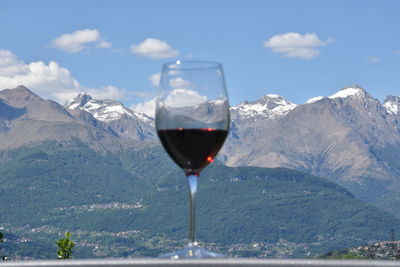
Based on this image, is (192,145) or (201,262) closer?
(201,262)

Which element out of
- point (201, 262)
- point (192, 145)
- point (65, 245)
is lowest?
point (201, 262)

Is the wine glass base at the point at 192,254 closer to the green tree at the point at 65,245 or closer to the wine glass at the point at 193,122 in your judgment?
the wine glass at the point at 193,122

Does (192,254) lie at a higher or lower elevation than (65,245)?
lower

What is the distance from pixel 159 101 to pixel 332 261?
4.07 feet

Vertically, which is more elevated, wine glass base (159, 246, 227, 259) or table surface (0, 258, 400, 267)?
wine glass base (159, 246, 227, 259)

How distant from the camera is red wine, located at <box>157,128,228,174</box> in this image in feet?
12.7

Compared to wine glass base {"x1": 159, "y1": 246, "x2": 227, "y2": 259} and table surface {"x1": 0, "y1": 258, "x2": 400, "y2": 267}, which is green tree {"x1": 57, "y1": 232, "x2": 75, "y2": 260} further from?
table surface {"x1": 0, "y1": 258, "x2": 400, "y2": 267}

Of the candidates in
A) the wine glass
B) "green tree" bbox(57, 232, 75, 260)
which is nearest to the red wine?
the wine glass

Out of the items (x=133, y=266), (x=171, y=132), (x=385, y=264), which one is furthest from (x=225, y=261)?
(x=171, y=132)

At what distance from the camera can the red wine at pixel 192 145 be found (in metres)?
3.87

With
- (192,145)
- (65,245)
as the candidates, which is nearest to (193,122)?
(192,145)

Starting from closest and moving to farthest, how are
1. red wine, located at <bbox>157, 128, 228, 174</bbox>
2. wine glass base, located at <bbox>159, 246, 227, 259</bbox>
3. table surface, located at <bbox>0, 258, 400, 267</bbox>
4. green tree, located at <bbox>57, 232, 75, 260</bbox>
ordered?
table surface, located at <bbox>0, 258, 400, 267</bbox>
wine glass base, located at <bbox>159, 246, 227, 259</bbox>
red wine, located at <bbox>157, 128, 228, 174</bbox>
green tree, located at <bbox>57, 232, 75, 260</bbox>

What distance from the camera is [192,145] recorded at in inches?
155

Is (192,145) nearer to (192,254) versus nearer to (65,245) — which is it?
(192,254)
